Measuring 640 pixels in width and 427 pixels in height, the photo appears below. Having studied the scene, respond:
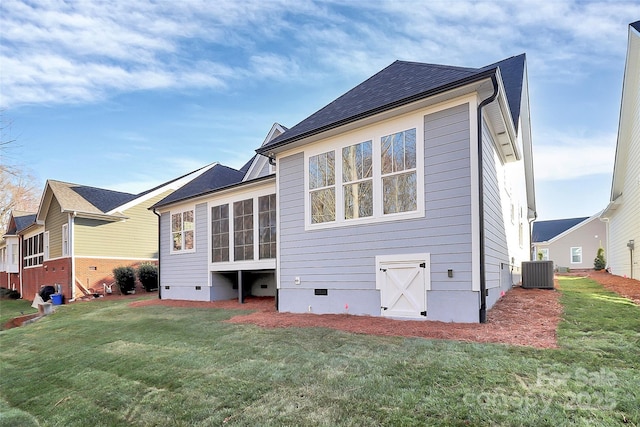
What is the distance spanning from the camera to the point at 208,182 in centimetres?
1597

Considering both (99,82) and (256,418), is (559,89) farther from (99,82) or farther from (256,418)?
(99,82)

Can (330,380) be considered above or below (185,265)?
below

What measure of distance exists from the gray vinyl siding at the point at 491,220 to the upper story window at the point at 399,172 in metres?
1.33

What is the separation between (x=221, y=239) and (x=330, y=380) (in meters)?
9.05

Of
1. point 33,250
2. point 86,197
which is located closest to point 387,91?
point 86,197

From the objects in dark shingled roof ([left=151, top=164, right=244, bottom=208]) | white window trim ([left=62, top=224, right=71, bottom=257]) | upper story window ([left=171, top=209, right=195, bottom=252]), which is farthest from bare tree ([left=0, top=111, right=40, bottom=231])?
upper story window ([left=171, top=209, right=195, bottom=252])

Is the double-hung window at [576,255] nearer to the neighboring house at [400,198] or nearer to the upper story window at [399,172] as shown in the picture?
the neighboring house at [400,198]

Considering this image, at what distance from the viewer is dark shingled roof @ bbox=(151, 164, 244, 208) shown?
1453cm

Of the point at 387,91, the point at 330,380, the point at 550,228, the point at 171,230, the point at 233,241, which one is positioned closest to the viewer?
the point at 330,380

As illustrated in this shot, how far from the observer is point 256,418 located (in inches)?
134

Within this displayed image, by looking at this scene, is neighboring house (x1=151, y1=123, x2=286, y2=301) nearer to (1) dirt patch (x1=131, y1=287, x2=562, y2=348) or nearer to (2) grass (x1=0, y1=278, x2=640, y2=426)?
(1) dirt patch (x1=131, y1=287, x2=562, y2=348)

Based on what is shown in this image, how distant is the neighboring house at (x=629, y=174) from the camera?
998 cm

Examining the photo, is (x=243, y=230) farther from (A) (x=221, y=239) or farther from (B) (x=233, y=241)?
(A) (x=221, y=239)

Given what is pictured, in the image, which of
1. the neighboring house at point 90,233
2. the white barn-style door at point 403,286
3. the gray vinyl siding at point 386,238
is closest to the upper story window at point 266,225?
the gray vinyl siding at point 386,238
